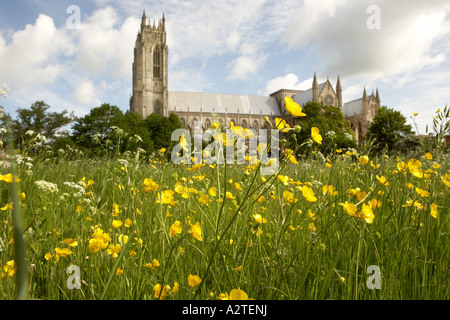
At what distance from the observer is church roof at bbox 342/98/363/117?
60.1 meters

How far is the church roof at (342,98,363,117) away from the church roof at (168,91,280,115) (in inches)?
564

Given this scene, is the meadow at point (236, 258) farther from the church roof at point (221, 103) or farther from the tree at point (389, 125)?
the church roof at point (221, 103)

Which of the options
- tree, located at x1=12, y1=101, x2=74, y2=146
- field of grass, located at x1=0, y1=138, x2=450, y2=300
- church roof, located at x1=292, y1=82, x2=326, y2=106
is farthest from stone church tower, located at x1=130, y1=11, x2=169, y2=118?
field of grass, located at x1=0, y1=138, x2=450, y2=300

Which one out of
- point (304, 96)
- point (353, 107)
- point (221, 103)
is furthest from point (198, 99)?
point (353, 107)

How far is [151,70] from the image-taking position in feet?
176

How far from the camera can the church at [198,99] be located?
53000 millimetres

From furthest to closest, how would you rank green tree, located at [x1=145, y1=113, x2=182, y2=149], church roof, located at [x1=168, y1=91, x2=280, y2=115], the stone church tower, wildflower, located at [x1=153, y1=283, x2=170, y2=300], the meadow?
church roof, located at [x1=168, y1=91, x2=280, y2=115], the stone church tower, green tree, located at [x1=145, y1=113, x2=182, y2=149], the meadow, wildflower, located at [x1=153, y1=283, x2=170, y2=300]

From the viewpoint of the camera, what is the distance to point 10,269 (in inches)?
41.3

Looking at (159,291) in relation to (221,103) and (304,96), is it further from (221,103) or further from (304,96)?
(221,103)

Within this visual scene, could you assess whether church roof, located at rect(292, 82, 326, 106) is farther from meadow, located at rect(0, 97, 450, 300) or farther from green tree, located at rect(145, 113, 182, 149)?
meadow, located at rect(0, 97, 450, 300)

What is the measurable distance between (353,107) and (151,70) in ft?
134
